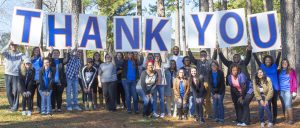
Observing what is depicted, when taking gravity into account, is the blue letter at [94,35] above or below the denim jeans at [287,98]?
above

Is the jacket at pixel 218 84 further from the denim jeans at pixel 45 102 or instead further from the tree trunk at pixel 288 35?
the tree trunk at pixel 288 35

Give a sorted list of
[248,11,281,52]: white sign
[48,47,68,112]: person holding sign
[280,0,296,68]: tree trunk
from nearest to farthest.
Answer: [248,11,281,52]: white sign, [48,47,68,112]: person holding sign, [280,0,296,68]: tree trunk

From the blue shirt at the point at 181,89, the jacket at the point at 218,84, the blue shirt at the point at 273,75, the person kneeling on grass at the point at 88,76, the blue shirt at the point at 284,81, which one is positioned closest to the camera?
the blue shirt at the point at 284,81

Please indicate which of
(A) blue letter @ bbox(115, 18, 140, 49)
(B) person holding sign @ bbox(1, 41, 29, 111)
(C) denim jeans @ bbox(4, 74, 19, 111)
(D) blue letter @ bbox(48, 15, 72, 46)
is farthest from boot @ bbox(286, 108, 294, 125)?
(C) denim jeans @ bbox(4, 74, 19, 111)

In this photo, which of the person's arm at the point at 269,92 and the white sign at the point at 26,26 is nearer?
the person's arm at the point at 269,92

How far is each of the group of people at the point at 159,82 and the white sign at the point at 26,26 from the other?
31 centimetres

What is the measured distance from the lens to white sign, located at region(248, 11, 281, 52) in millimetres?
12109

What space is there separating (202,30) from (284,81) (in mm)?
2830

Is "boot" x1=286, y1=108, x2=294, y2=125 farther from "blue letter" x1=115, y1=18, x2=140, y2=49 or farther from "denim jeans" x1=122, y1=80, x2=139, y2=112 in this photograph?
"blue letter" x1=115, y1=18, x2=140, y2=49

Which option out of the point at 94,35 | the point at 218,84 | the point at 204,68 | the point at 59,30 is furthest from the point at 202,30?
the point at 59,30

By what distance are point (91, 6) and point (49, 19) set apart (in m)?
25.7

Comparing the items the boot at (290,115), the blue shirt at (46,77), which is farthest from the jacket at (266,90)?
the blue shirt at (46,77)

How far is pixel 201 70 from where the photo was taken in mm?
12328

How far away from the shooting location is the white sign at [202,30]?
1269 centimetres
